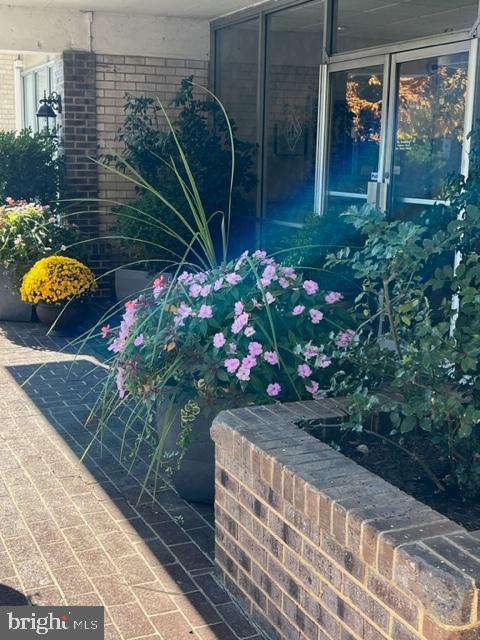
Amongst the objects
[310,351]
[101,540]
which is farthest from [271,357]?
[101,540]

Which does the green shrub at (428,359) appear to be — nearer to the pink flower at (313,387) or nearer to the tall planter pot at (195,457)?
the pink flower at (313,387)

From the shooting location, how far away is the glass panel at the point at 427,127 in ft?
19.2

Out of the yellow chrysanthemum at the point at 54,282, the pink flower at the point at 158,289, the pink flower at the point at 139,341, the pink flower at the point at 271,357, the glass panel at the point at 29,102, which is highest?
the glass panel at the point at 29,102

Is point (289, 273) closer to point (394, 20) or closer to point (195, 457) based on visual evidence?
point (195, 457)

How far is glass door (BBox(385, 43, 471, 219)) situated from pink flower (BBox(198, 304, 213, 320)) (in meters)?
2.80

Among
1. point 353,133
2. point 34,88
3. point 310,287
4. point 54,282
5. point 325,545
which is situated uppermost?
point 34,88

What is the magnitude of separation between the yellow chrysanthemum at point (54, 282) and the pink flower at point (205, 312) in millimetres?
4039

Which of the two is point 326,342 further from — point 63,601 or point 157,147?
point 157,147

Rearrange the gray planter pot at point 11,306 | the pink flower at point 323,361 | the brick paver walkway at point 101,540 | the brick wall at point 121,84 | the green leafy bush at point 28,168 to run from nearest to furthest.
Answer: the brick paver walkway at point 101,540 → the pink flower at point 323,361 → the gray planter pot at point 11,306 → the green leafy bush at point 28,168 → the brick wall at point 121,84

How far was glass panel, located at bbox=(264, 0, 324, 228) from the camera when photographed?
7586mm

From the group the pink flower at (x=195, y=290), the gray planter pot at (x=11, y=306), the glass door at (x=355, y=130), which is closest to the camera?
the pink flower at (x=195, y=290)

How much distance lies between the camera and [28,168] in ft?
28.7

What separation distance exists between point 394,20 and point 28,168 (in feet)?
13.7

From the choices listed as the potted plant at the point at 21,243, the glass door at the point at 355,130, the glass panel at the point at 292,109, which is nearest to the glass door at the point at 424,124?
the glass door at the point at 355,130
